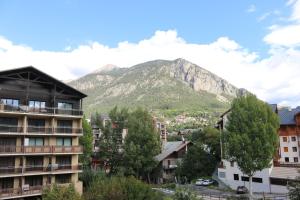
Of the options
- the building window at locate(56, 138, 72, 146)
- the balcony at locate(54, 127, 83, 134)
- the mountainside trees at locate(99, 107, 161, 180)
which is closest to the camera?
the balcony at locate(54, 127, 83, 134)

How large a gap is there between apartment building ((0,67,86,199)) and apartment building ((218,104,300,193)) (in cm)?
2630

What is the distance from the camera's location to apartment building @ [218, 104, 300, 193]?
49.1 m

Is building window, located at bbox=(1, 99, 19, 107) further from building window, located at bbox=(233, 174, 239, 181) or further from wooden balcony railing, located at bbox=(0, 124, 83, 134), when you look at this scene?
building window, located at bbox=(233, 174, 239, 181)

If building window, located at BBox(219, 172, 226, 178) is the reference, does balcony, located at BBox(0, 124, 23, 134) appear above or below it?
above

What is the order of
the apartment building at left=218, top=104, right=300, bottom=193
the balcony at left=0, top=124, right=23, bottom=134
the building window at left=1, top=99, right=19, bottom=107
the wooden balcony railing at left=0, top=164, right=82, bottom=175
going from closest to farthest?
the wooden balcony railing at left=0, top=164, right=82, bottom=175, the balcony at left=0, top=124, right=23, bottom=134, the building window at left=1, top=99, right=19, bottom=107, the apartment building at left=218, top=104, right=300, bottom=193

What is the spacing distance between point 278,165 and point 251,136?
10683 mm

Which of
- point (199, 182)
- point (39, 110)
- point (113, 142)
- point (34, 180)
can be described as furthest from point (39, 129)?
point (199, 182)

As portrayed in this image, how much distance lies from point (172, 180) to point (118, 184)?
139ft

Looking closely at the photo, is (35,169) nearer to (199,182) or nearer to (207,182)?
(199,182)

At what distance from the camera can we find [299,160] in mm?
56406

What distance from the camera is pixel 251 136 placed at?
44750mm

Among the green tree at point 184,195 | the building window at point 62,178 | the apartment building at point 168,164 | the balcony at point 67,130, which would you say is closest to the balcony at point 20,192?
the building window at point 62,178

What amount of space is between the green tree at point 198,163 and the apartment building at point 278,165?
5073 mm

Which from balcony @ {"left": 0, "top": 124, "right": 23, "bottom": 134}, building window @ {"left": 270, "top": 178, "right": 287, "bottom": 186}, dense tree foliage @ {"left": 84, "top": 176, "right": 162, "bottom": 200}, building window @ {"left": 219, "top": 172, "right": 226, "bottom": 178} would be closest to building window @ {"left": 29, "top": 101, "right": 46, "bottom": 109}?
balcony @ {"left": 0, "top": 124, "right": 23, "bottom": 134}
